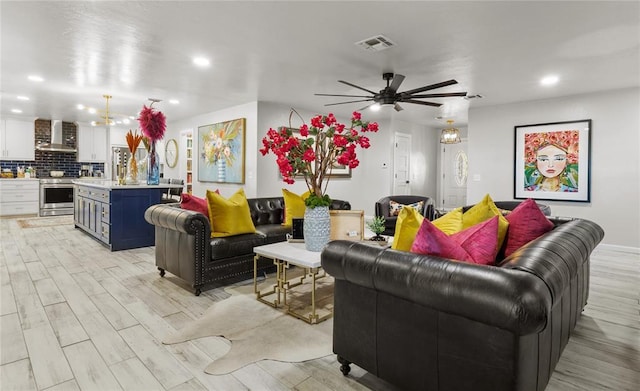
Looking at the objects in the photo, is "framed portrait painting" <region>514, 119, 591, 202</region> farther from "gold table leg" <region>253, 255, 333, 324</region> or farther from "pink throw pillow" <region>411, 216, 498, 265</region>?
"pink throw pillow" <region>411, 216, 498, 265</region>

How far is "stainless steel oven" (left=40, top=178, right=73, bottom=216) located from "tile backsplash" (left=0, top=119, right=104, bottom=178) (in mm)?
935

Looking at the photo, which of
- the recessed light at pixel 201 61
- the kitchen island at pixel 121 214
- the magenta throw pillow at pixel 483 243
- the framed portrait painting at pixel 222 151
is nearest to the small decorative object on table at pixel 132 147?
the kitchen island at pixel 121 214

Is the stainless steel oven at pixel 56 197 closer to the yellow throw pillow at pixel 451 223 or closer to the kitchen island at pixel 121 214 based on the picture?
the kitchen island at pixel 121 214

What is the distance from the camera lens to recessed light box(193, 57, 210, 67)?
396cm

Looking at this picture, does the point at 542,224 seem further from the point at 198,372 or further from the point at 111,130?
the point at 111,130

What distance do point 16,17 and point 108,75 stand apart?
166 centimetres

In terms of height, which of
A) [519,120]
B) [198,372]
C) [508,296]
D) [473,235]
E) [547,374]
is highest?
[519,120]

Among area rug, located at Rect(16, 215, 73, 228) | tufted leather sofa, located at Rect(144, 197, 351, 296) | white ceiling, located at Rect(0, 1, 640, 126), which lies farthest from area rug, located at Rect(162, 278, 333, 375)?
area rug, located at Rect(16, 215, 73, 228)

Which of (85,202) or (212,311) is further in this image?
(85,202)

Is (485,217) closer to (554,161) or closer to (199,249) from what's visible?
(199,249)

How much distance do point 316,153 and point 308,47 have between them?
146 centimetres

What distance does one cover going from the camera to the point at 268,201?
14.9 ft

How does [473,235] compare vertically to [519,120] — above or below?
below

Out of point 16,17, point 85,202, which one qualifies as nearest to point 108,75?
point 16,17
